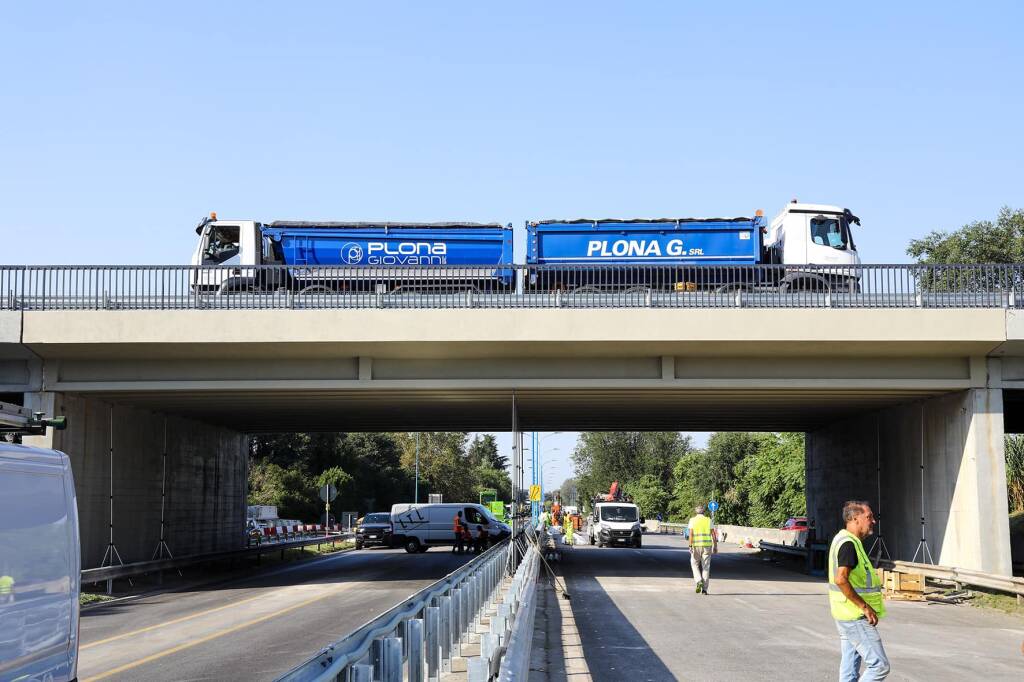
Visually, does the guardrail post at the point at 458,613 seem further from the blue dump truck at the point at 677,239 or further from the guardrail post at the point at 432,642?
the blue dump truck at the point at 677,239

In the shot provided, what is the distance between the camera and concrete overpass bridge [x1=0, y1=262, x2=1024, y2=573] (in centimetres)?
2425

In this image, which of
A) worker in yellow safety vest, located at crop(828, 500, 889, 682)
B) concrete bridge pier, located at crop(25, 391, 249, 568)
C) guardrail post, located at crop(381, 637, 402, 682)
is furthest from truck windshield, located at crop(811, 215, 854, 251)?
guardrail post, located at crop(381, 637, 402, 682)

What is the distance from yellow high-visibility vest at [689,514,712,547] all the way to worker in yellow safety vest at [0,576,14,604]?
1843 cm

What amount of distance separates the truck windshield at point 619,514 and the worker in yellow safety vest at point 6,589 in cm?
4596

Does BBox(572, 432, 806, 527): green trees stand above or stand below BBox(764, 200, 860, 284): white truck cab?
below

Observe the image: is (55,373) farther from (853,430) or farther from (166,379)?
(853,430)

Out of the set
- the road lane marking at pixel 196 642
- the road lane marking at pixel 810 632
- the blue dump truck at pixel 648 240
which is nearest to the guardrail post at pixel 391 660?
the road lane marking at pixel 196 642

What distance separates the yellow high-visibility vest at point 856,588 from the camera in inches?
327

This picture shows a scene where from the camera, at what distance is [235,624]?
59.4 feet

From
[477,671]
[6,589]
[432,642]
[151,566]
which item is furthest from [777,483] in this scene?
[6,589]

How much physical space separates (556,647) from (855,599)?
21.9 feet

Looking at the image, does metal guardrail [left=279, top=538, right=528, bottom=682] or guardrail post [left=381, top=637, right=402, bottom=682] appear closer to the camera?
metal guardrail [left=279, top=538, right=528, bottom=682]

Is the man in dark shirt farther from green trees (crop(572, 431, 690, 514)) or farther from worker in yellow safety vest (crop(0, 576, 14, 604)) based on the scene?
green trees (crop(572, 431, 690, 514))

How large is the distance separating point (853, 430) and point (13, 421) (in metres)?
30.7
